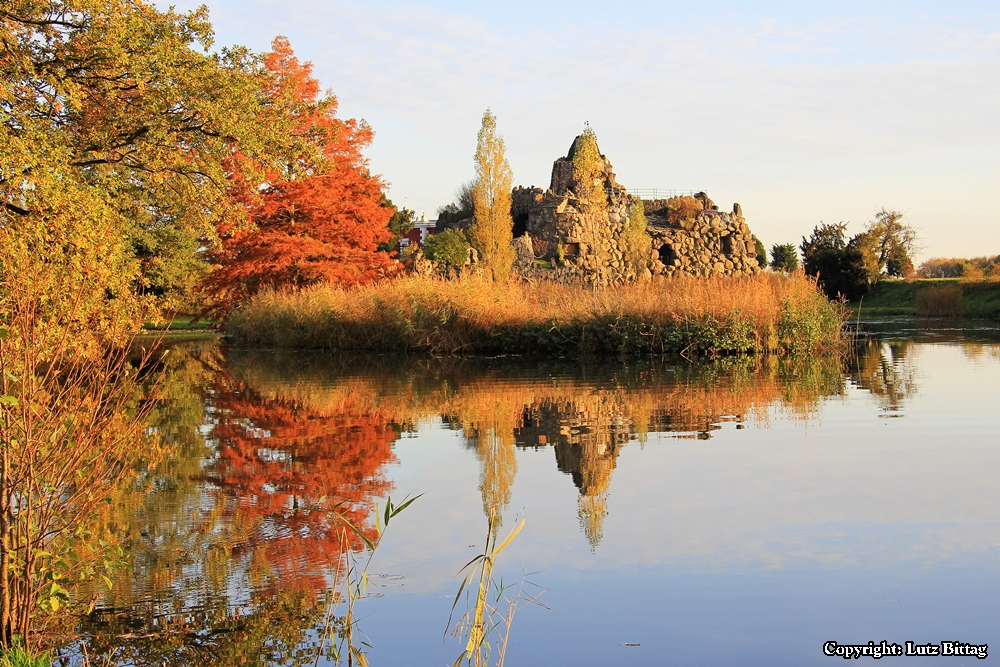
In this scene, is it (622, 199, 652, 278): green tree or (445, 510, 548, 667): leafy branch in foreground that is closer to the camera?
(445, 510, 548, 667): leafy branch in foreground

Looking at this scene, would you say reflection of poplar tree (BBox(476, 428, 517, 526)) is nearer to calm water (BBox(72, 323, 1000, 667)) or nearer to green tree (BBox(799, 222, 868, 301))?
calm water (BBox(72, 323, 1000, 667))

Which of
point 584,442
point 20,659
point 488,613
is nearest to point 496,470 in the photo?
point 584,442

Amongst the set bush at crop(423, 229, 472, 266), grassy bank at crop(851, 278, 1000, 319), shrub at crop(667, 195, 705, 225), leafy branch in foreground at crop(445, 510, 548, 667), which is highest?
shrub at crop(667, 195, 705, 225)

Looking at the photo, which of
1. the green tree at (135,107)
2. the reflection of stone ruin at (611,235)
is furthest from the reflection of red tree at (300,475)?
the reflection of stone ruin at (611,235)

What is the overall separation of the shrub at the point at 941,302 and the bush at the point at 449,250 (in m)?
21.1

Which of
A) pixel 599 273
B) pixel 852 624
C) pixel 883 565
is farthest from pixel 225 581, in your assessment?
pixel 599 273

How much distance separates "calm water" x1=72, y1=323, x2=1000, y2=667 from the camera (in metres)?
4.12

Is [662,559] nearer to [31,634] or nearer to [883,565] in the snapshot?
[883,565]

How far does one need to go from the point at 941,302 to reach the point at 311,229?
29427 millimetres

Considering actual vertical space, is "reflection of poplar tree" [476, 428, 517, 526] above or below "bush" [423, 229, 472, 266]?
below

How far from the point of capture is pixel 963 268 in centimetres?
5675

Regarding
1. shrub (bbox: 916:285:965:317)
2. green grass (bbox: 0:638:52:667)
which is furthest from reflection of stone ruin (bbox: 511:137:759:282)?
green grass (bbox: 0:638:52:667)

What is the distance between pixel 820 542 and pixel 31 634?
3.92 m

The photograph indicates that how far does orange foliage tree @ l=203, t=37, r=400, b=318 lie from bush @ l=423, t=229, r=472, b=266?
31.0ft
